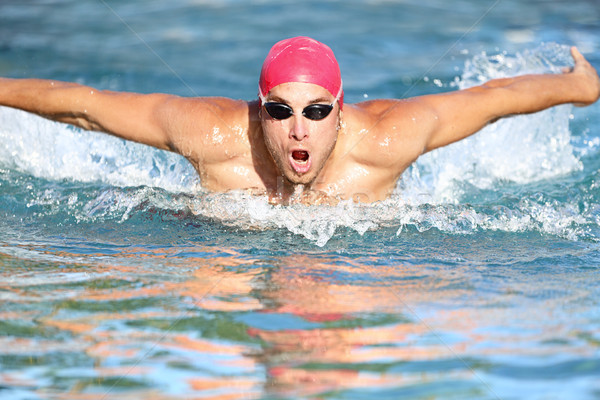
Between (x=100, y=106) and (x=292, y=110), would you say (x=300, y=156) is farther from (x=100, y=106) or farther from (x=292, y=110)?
(x=100, y=106)

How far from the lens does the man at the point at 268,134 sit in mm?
4105

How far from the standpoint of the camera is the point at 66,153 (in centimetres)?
556

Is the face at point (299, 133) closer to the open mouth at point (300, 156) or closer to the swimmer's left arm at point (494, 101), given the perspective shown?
the open mouth at point (300, 156)

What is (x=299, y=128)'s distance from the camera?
12.4ft

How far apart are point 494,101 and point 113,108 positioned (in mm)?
2164

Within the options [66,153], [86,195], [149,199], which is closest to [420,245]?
[149,199]

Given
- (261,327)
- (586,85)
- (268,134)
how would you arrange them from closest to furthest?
1. (261,327)
2. (268,134)
3. (586,85)

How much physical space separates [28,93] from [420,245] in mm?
2287

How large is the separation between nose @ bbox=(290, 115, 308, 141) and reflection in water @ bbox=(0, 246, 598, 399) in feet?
2.13

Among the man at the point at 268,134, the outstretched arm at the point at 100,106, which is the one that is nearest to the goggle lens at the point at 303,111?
the man at the point at 268,134

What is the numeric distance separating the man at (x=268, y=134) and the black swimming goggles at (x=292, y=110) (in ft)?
0.37

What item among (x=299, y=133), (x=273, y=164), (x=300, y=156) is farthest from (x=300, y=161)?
(x=273, y=164)

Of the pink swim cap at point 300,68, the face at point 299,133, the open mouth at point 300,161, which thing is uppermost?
the pink swim cap at point 300,68

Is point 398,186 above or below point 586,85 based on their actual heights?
below
